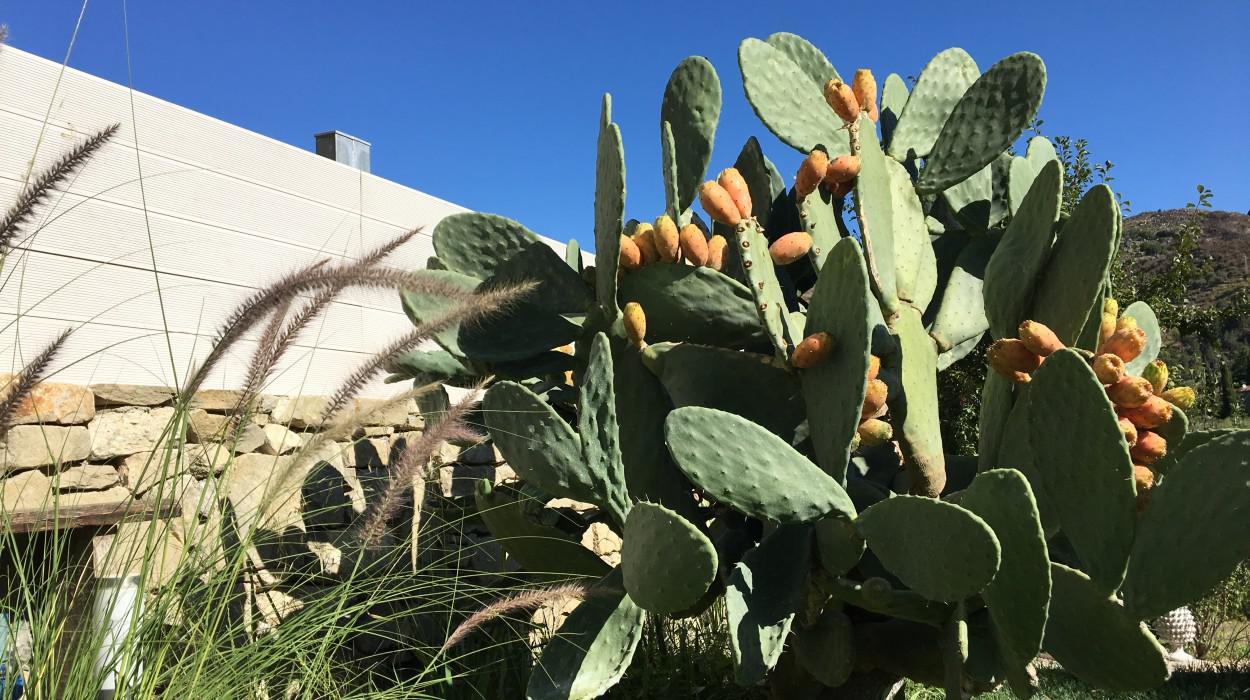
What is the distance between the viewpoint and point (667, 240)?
6.86 ft

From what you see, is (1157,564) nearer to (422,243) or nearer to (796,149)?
(796,149)

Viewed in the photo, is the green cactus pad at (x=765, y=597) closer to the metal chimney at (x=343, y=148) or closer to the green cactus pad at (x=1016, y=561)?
the green cactus pad at (x=1016, y=561)

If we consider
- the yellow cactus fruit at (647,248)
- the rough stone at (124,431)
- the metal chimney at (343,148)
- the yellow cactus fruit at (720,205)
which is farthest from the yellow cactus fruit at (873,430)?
the metal chimney at (343,148)

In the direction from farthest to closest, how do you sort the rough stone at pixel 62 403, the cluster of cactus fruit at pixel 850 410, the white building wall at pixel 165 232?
the white building wall at pixel 165 232 < the rough stone at pixel 62 403 < the cluster of cactus fruit at pixel 850 410

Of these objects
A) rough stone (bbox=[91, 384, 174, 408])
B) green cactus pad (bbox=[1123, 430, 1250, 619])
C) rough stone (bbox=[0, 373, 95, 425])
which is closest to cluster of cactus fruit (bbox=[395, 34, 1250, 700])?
green cactus pad (bbox=[1123, 430, 1250, 619])

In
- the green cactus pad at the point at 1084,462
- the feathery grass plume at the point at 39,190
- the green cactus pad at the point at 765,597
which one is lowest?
the green cactus pad at the point at 765,597

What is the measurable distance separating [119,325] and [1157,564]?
2984mm

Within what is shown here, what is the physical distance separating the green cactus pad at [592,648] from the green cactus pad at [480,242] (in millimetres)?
831

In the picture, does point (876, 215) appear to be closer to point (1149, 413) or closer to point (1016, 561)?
point (1149, 413)

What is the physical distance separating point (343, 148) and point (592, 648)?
143 inches

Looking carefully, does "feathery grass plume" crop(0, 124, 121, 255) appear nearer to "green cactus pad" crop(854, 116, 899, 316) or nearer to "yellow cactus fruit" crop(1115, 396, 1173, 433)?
"green cactus pad" crop(854, 116, 899, 316)

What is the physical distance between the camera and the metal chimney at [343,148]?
188 inches

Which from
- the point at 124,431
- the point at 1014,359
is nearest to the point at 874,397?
the point at 1014,359

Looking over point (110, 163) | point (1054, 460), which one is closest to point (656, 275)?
point (1054, 460)
